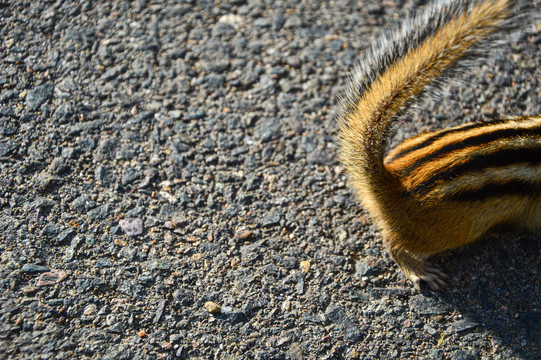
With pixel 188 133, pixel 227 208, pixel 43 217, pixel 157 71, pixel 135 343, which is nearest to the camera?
pixel 135 343

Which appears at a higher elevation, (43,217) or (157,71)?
(157,71)

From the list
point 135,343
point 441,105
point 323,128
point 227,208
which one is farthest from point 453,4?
point 135,343

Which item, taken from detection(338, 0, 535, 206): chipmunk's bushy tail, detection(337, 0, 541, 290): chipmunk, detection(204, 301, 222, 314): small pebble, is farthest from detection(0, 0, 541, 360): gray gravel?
detection(338, 0, 535, 206): chipmunk's bushy tail

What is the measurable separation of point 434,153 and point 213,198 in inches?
48.3

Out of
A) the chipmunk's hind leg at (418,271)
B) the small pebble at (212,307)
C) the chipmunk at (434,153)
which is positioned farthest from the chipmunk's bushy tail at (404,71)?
the small pebble at (212,307)

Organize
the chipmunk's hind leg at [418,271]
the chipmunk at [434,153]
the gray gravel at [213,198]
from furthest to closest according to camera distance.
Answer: the chipmunk's hind leg at [418,271] < the chipmunk at [434,153] < the gray gravel at [213,198]

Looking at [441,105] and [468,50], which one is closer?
[468,50]

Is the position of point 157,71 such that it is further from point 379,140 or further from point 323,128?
point 379,140

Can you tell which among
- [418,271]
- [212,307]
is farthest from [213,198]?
[418,271]

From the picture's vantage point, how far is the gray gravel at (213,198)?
2555 millimetres

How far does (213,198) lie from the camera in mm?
3088

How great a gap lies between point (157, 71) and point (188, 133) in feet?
1.82

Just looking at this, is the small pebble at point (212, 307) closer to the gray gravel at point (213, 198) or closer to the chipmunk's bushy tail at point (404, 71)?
the gray gravel at point (213, 198)

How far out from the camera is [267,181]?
10.5ft
